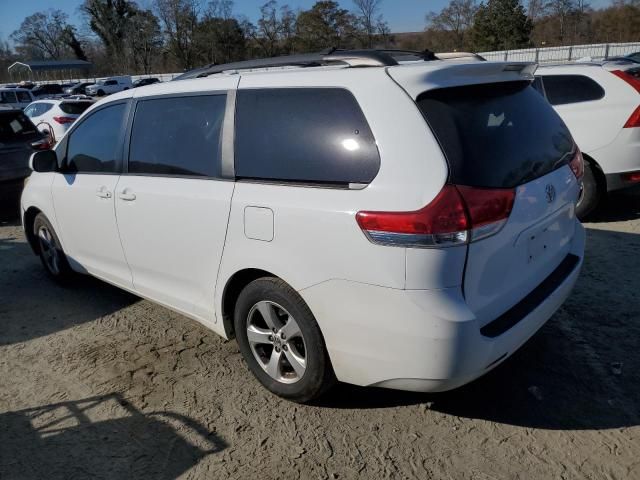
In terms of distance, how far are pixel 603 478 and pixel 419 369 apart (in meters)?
0.97

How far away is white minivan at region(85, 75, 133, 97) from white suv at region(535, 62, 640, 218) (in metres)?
40.1

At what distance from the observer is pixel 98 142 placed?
165 inches

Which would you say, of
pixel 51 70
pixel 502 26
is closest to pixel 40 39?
pixel 51 70

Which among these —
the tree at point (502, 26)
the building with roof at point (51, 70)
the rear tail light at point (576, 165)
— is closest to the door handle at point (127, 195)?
the rear tail light at point (576, 165)

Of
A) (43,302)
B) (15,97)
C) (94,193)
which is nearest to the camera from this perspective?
(94,193)

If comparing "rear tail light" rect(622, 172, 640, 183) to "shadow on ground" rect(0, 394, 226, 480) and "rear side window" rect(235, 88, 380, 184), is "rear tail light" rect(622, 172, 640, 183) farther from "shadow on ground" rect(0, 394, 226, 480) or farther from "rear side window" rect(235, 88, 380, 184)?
"shadow on ground" rect(0, 394, 226, 480)

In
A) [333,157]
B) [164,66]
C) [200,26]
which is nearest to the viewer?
[333,157]

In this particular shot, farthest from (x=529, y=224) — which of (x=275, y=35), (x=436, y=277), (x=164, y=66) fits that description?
(x=164, y=66)

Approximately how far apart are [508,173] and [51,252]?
4.24m

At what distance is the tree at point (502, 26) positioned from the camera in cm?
4872

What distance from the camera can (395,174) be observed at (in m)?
2.41

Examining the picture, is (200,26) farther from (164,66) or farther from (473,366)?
(473,366)

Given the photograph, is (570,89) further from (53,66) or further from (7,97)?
(53,66)

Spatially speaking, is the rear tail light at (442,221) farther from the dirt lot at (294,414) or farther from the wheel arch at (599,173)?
the wheel arch at (599,173)
